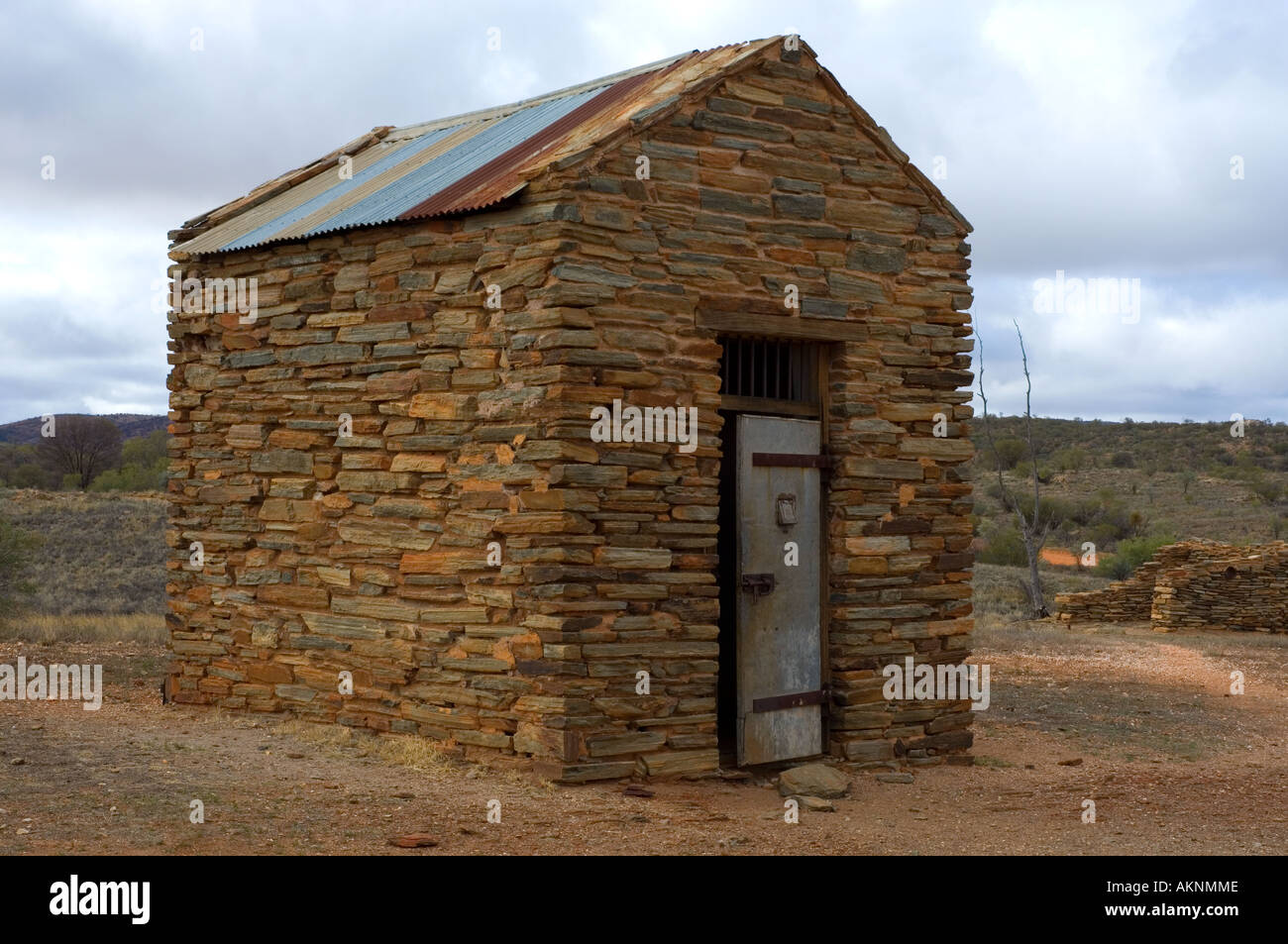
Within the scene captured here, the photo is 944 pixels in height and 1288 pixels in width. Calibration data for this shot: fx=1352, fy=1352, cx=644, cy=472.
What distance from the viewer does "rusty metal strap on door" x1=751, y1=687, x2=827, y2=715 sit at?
860 centimetres

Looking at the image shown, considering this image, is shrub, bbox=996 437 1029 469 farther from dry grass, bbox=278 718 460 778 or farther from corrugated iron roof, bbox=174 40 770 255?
dry grass, bbox=278 718 460 778

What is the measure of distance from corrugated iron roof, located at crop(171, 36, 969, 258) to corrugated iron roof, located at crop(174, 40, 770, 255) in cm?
2

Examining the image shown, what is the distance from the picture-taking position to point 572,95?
10.4 meters

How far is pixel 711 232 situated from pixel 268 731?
4.50 m

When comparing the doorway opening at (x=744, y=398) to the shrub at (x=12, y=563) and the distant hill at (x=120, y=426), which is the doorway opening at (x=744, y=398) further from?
the distant hill at (x=120, y=426)

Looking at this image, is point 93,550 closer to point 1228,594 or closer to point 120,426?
point 1228,594

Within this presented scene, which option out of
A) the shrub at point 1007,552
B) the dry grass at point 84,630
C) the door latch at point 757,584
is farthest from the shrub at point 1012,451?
the door latch at point 757,584

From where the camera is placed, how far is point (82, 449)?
127 ft

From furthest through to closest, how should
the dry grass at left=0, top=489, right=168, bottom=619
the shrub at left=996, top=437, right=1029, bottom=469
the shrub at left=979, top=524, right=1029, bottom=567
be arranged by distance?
the shrub at left=996, top=437, right=1029, bottom=469 < the shrub at left=979, top=524, right=1029, bottom=567 < the dry grass at left=0, top=489, right=168, bottom=619

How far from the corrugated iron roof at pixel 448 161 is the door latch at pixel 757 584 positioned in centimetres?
281

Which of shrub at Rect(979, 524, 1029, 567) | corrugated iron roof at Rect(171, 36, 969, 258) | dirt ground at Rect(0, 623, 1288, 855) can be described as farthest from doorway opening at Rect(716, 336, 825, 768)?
shrub at Rect(979, 524, 1029, 567)

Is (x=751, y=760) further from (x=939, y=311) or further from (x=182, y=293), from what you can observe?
(x=182, y=293)

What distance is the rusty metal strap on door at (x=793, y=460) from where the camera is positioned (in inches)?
339

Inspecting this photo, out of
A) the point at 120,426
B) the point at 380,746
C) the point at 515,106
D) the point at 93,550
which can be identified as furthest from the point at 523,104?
the point at 120,426
